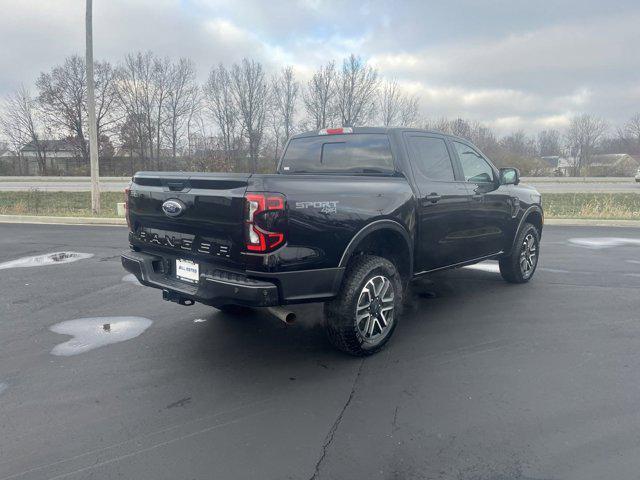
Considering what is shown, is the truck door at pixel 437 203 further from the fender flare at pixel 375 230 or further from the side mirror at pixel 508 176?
the side mirror at pixel 508 176

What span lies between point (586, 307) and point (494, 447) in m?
3.39

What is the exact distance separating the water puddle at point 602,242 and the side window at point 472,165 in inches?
200

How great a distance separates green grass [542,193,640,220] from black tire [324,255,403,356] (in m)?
11.9

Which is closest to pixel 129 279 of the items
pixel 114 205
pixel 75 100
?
pixel 114 205

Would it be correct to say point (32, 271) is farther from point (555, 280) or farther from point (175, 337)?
point (555, 280)

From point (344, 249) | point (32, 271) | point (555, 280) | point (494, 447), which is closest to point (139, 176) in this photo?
point (344, 249)

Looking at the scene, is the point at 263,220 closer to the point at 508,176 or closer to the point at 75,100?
the point at 508,176

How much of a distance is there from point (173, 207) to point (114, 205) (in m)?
18.0

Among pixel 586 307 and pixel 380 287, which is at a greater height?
pixel 380 287

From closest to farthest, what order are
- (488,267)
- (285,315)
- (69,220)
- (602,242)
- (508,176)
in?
(285,315), (508,176), (488,267), (602,242), (69,220)

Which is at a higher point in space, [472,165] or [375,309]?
[472,165]

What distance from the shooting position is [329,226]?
371cm

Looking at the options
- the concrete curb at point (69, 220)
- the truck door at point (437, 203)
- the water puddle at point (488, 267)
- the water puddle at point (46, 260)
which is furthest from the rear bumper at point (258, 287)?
the concrete curb at point (69, 220)

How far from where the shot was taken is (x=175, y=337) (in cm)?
460
